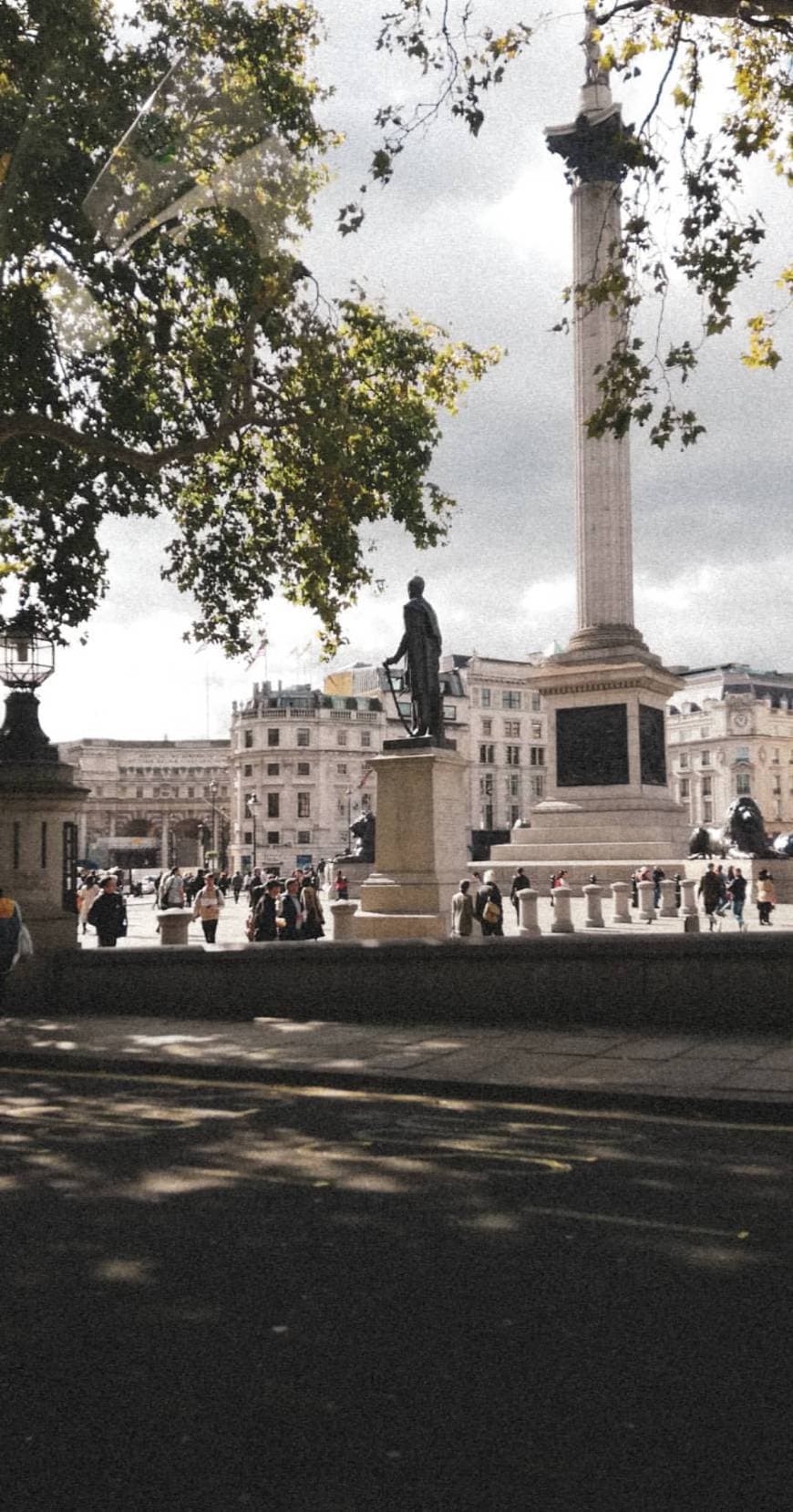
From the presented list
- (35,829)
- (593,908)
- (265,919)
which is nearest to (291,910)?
(265,919)

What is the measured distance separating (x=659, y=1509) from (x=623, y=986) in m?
8.06

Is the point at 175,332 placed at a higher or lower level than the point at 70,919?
higher

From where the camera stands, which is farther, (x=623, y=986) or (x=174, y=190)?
(x=174, y=190)

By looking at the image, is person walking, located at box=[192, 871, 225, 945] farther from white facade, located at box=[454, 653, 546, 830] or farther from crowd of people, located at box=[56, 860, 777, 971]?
white facade, located at box=[454, 653, 546, 830]

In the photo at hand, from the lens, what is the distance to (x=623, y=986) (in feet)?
35.1

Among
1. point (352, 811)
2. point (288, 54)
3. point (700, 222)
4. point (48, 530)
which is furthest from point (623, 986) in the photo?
point (352, 811)

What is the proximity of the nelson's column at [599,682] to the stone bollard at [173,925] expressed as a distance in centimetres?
1933

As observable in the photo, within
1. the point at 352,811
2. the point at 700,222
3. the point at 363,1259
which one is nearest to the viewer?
the point at 363,1259

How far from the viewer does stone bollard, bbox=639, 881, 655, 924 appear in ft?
91.9

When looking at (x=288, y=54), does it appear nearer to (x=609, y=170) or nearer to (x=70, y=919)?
(x=70, y=919)

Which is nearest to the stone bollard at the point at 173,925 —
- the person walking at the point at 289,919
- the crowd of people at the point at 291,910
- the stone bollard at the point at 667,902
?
the crowd of people at the point at 291,910

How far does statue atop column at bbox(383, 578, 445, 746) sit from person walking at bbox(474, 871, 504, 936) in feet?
9.33

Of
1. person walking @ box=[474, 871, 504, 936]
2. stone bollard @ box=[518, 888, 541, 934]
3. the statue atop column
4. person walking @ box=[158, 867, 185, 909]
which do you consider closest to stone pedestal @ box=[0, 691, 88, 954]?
the statue atop column

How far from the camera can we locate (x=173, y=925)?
55.2ft
